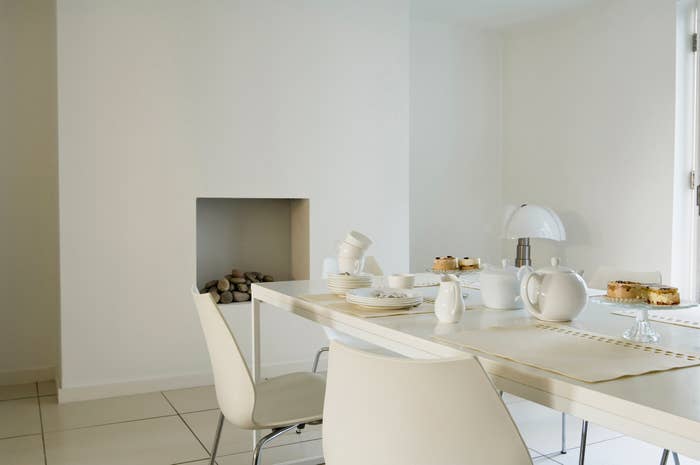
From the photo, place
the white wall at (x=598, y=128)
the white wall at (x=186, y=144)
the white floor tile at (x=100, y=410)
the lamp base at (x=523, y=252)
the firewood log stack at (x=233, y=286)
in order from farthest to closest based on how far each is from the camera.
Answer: the lamp base at (x=523, y=252), the white wall at (x=598, y=128), the firewood log stack at (x=233, y=286), the white wall at (x=186, y=144), the white floor tile at (x=100, y=410)

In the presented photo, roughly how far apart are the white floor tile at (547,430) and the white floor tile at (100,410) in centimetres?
→ 175

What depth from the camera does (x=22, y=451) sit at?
9.32 feet

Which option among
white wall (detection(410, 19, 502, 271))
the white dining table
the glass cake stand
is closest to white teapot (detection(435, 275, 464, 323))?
the white dining table

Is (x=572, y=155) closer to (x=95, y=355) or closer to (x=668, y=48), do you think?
(x=668, y=48)

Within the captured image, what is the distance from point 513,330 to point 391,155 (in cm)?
290

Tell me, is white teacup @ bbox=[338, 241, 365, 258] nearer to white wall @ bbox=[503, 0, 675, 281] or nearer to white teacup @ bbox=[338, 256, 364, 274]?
white teacup @ bbox=[338, 256, 364, 274]

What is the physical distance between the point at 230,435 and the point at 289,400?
41.9 inches

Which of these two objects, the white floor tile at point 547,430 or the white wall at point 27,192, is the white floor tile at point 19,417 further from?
the white floor tile at point 547,430

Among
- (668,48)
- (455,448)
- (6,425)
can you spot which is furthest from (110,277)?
(668,48)

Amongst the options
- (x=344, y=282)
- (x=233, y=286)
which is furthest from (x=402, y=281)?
(x=233, y=286)

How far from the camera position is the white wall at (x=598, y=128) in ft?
14.0

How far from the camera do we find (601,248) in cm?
470

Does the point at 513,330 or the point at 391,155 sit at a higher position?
the point at 391,155

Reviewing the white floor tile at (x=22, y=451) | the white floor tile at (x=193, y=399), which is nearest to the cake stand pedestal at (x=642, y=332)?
the white floor tile at (x=22, y=451)
